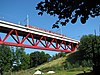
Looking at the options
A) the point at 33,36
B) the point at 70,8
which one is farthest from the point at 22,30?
the point at 70,8

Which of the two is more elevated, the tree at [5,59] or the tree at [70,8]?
the tree at [70,8]

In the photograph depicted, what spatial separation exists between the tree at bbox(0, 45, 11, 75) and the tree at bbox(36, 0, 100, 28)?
63879 millimetres

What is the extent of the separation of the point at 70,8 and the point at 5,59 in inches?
2635

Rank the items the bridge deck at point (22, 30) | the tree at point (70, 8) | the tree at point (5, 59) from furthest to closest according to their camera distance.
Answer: the tree at point (5, 59), the bridge deck at point (22, 30), the tree at point (70, 8)

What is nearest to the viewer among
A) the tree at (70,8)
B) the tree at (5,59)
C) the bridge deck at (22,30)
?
the tree at (70,8)

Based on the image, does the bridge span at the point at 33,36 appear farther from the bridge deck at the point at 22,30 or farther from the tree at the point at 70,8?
the tree at the point at 70,8

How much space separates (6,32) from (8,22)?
358cm

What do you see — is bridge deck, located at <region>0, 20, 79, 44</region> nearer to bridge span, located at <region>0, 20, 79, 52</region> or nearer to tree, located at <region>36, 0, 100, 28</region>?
bridge span, located at <region>0, 20, 79, 52</region>

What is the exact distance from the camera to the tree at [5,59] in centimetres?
7312

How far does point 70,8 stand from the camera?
33.2 ft

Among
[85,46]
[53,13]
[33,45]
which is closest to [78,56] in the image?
[85,46]

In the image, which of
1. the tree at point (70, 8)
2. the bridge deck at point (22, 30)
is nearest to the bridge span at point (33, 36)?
the bridge deck at point (22, 30)

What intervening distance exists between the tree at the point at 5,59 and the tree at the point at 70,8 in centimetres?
6388

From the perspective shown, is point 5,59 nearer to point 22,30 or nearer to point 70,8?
point 22,30
